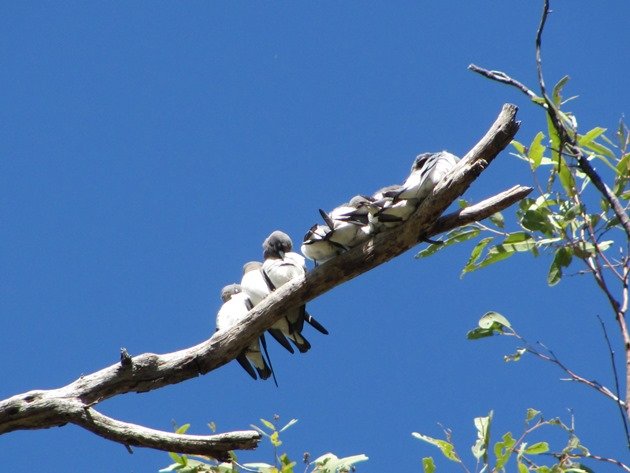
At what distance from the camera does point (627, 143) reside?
4.24 metres

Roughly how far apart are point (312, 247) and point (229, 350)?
2.90 ft

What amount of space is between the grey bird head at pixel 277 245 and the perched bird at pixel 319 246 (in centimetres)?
64

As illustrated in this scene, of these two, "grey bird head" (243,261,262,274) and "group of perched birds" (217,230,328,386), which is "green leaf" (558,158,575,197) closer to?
"group of perched birds" (217,230,328,386)

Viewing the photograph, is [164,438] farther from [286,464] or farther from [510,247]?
[510,247]

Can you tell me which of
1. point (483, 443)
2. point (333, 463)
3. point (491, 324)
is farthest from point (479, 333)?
point (333, 463)

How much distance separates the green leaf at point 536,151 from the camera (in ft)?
14.7

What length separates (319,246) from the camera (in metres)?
5.48

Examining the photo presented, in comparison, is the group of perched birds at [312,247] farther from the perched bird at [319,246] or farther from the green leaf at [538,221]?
the green leaf at [538,221]

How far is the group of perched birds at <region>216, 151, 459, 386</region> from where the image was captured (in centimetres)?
520

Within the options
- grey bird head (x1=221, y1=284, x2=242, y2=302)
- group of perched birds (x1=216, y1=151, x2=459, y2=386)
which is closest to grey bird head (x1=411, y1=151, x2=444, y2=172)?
→ group of perched birds (x1=216, y1=151, x2=459, y2=386)

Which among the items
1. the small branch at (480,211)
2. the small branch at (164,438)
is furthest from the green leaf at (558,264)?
the small branch at (164,438)

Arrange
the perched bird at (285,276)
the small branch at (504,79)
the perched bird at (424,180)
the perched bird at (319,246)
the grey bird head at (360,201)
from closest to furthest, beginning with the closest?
the small branch at (504,79)
the perched bird at (424,180)
the grey bird head at (360,201)
the perched bird at (319,246)
the perched bird at (285,276)

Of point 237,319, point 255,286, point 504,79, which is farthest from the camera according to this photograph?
point 255,286

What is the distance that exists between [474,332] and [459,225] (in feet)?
2.96
